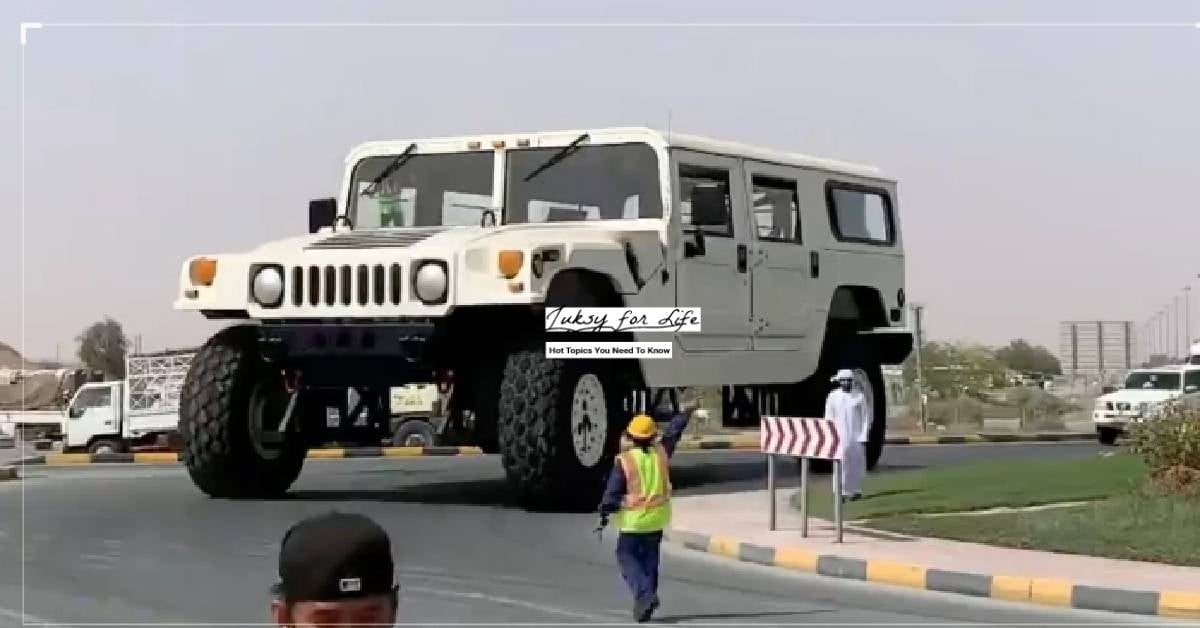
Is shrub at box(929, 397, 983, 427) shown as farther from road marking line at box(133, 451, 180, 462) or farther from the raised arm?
the raised arm

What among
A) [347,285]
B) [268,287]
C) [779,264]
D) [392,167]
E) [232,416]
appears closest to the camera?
[347,285]

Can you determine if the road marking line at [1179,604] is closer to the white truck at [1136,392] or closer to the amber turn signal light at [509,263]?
the amber turn signal light at [509,263]

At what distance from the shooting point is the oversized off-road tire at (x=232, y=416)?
1630 centimetres

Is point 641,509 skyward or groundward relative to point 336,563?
groundward

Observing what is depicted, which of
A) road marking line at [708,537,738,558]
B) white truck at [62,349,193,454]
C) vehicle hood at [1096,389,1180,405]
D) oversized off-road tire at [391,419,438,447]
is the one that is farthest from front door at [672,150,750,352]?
white truck at [62,349,193,454]

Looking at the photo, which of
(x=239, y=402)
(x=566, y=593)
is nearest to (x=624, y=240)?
(x=239, y=402)

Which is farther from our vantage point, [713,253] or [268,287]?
[713,253]

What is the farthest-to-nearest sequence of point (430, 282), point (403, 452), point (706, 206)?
point (403, 452) → point (706, 206) → point (430, 282)

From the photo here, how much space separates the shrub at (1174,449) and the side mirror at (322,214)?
321 inches

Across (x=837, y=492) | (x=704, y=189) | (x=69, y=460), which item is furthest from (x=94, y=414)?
(x=837, y=492)

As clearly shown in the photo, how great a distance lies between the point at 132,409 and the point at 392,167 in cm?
1755

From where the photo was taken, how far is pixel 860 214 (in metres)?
20.9

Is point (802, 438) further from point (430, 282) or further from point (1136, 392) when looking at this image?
point (1136, 392)

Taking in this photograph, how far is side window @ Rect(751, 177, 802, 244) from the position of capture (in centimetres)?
1866
